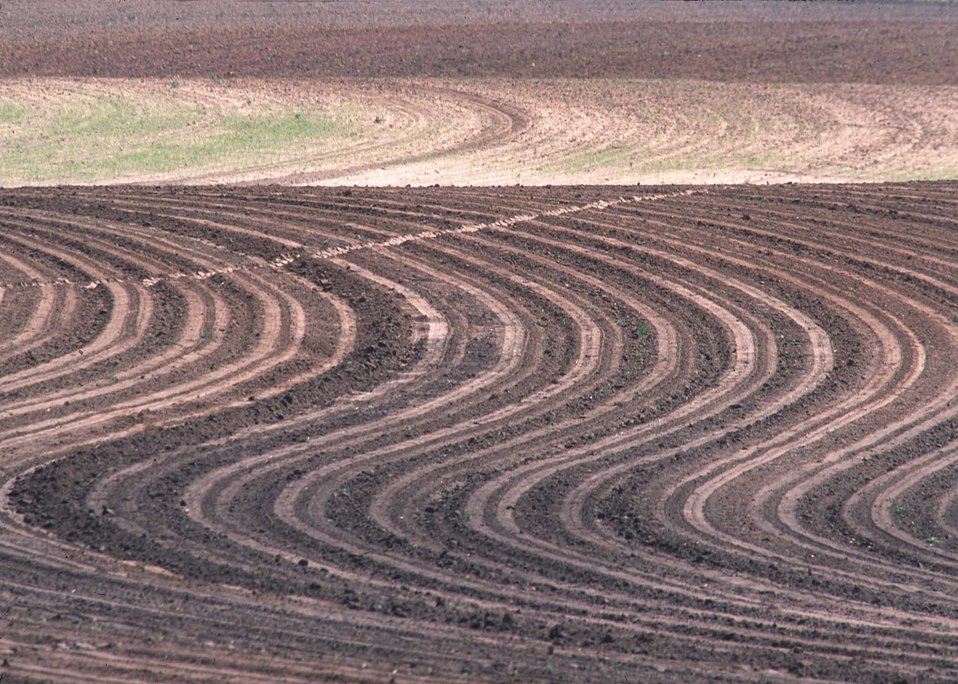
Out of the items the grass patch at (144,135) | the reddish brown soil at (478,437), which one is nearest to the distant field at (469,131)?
the grass patch at (144,135)

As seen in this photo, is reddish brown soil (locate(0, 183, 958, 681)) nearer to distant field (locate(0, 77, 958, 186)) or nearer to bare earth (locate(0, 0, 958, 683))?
bare earth (locate(0, 0, 958, 683))

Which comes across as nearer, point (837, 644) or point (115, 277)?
point (837, 644)

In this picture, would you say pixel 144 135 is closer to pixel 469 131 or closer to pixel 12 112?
pixel 12 112

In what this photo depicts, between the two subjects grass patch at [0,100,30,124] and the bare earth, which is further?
grass patch at [0,100,30,124]

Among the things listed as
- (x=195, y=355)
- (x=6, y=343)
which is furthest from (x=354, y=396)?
(x=6, y=343)

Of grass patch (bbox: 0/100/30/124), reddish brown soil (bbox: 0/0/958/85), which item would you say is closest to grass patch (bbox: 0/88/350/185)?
grass patch (bbox: 0/100/30/124)

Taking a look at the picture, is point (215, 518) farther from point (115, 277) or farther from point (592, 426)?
point (115, 277)

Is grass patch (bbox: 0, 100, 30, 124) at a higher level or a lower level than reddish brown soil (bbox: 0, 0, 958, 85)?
lower
